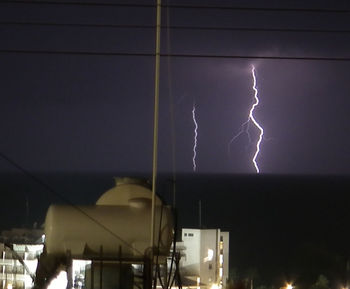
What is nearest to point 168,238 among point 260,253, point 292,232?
point 260,253

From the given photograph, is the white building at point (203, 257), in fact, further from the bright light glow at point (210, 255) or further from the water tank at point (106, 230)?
the water tank at point (106, 230)

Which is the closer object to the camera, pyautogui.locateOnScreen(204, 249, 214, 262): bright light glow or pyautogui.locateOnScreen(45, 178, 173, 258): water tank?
pyautogui.locateOnScreen(45, 178, 173, 258): water tank

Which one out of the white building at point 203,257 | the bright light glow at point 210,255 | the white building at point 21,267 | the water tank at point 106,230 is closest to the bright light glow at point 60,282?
the water tank at point 106,230

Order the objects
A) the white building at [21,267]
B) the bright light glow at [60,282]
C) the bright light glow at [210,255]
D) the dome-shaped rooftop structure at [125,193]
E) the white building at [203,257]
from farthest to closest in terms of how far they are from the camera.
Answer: the bright light glow at [210,255] < the white building at [203,257] < the white building at [21,267] < the dome-shaped rooftop structure at [125,193] < the bright light glow at [60,282]

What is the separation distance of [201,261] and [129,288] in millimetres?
18318

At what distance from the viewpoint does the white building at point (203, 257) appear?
2320 centimetres

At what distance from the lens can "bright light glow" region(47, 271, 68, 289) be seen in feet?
18.5

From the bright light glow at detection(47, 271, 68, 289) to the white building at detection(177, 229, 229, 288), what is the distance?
16601 millimetres

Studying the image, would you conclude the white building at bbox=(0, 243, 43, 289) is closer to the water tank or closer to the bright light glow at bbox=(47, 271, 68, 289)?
the bright light glow at bbox=(47, 271, 68, 289)

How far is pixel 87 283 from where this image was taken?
18.9ft

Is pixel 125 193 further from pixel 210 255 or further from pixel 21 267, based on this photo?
pixel 210 255

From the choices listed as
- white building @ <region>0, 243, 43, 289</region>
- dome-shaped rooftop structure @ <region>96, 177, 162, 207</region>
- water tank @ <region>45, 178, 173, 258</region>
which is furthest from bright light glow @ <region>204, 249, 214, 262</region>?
water tank @ <region>45, 178, 173, 258</region>

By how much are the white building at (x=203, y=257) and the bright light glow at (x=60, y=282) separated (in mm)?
16601

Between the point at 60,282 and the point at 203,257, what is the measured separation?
19.1 metres
